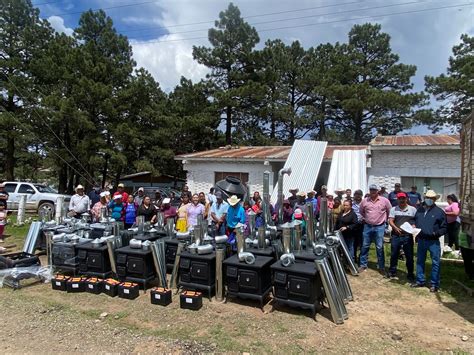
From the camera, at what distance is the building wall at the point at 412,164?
421 inches

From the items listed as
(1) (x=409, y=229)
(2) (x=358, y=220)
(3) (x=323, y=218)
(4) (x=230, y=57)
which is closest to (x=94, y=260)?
(3) (x=323, y=218)

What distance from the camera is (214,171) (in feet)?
49.3

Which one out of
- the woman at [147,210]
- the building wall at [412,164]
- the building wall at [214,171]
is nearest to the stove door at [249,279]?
the woman at [147,210]

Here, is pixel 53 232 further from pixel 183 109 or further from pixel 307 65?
pixel 307 65

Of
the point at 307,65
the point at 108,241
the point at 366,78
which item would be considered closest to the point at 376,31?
the point at 366,78

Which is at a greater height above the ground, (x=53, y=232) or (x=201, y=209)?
(x=201, y=209)

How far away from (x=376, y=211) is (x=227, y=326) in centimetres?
394

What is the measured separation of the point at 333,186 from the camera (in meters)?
11.5

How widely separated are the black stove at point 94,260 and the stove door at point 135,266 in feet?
1.72

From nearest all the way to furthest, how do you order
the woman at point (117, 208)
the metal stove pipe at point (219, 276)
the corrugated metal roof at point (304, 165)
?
1. the metal stove pipe at point (219, 276)
2. the woman at point (117, 208)
3. the corrugated metal roof at point (304, 165)

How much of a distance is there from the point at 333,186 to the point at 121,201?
6.95m

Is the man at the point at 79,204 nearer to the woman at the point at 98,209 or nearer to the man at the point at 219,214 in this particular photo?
the woman at the point at 98,209

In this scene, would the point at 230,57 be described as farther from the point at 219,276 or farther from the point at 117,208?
the point at 219,276

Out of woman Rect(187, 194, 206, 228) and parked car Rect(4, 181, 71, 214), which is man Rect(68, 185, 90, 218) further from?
parked car Rect(4, 181, 71, 214)
